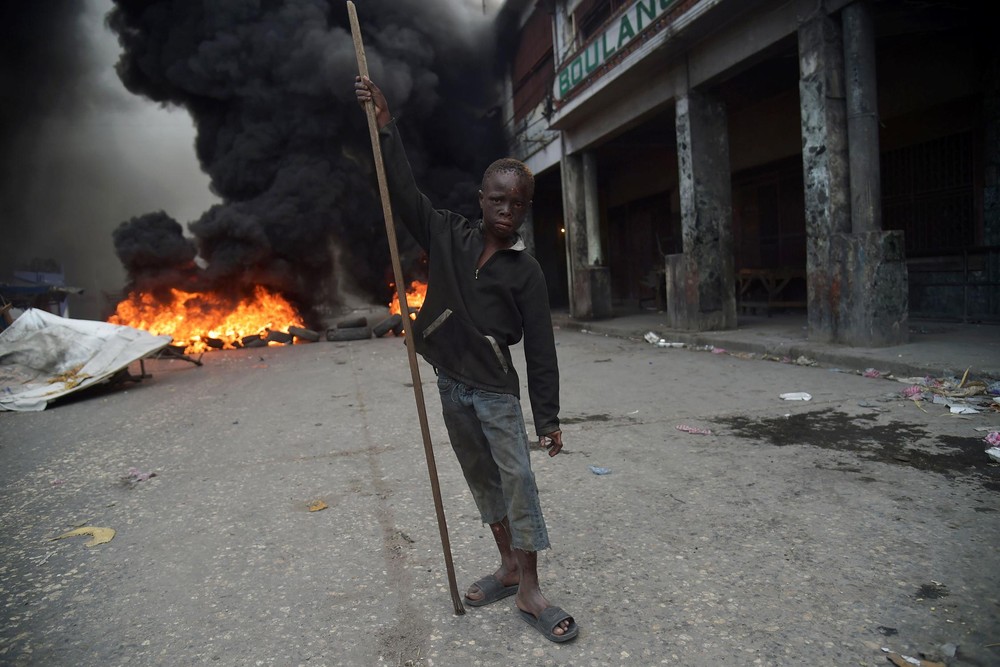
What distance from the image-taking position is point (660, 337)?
9.44 metres

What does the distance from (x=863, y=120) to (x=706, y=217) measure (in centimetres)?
274

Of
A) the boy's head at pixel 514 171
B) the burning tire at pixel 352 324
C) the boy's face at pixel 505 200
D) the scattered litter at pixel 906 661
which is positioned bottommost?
the scattered litter at pixel 906 661

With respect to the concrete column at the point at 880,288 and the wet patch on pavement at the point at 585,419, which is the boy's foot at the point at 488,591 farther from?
the concrete column at the point at 880,288

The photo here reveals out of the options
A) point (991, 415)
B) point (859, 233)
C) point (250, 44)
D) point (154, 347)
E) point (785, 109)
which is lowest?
point (991, 415)

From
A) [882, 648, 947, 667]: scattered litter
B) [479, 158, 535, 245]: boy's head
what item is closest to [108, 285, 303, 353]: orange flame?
[479, 158, 535, 245]: boy's head

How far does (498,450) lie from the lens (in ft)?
6.57

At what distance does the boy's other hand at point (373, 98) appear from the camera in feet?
6.71

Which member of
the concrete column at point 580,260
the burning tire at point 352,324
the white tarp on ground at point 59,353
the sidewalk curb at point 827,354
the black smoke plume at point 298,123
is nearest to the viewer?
the sidewalk curb at point 827,354

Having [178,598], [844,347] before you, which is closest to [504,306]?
[178,598]

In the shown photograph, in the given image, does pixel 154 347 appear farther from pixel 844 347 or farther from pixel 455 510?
pixel 844 347

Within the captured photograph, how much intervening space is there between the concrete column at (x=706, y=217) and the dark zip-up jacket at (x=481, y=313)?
7.45 metres

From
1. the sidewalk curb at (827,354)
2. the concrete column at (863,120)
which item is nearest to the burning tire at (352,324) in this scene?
the sidewalk curb at (827,354)

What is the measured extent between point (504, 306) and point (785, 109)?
10.8m

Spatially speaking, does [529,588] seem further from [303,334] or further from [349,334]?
[303,334]
